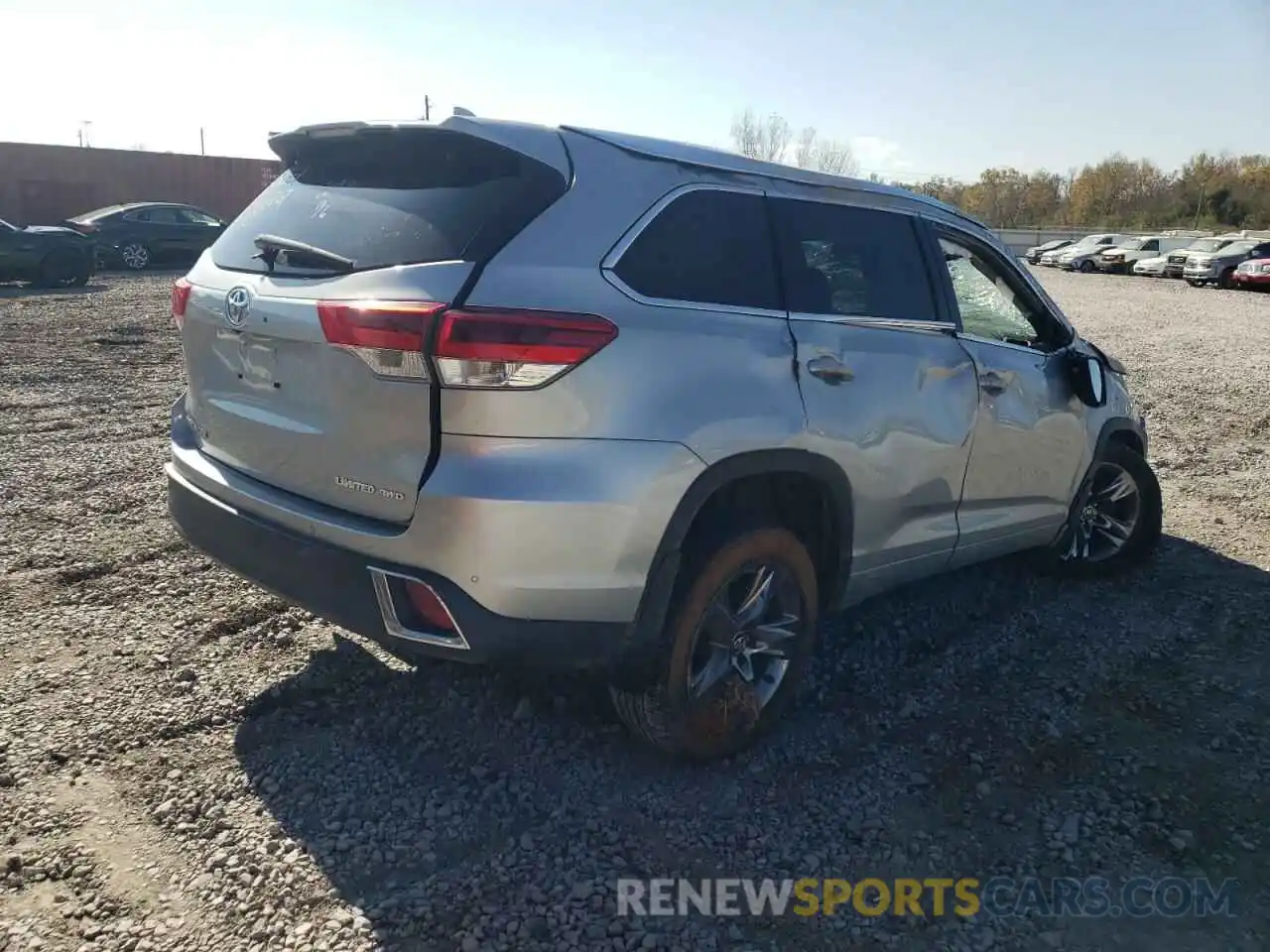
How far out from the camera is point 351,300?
2576 mm

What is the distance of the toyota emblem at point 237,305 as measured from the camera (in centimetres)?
292

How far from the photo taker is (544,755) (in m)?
3.18

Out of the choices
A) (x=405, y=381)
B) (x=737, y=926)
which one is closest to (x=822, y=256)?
(x=405, y=381)

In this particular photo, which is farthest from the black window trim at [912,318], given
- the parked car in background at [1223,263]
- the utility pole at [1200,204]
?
the utility pole at [1200,204]

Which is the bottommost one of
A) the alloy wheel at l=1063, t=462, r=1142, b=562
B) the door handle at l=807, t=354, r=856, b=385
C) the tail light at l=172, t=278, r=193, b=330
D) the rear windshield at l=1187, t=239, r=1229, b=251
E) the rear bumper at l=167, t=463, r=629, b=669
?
the alloy wheel at l=1063, t=462, r=1142, b=562

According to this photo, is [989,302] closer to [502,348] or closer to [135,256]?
[502,348]

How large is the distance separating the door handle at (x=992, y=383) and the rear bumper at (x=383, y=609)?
1930 millimetres

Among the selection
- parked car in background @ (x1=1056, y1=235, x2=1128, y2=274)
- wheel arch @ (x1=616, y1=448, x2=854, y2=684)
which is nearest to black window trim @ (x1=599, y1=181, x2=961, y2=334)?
wheel arch @ (x1=616, y1=448, x2=854, y2=684)

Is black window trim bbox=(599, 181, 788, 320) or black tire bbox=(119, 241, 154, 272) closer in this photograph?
black window trim bbox=(599, 181, 788, 320)

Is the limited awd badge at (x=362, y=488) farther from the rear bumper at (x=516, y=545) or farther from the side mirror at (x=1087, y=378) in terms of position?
the side mirror at (x=1087, y=378)

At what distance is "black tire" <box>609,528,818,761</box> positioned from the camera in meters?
2.89

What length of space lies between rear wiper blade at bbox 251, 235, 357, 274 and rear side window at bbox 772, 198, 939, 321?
53.4 inches

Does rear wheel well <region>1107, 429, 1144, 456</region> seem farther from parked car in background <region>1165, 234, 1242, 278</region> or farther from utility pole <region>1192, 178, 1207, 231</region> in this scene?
utility pole <region>1192, 178, 1207, 231</region>

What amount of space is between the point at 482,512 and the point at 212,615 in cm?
214
